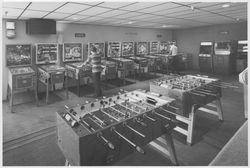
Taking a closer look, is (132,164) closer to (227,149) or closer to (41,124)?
(227,149)

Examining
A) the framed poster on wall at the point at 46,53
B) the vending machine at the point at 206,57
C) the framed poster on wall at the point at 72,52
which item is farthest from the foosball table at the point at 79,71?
the vending machine at the point at 206,57

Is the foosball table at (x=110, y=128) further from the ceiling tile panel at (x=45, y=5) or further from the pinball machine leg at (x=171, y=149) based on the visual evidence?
the ceiling tile panel at (x=45, y=5)

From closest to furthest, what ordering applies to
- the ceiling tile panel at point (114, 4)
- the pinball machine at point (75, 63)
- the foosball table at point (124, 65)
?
1. the ceiling tile panel at point (114, 4)
2. the pinball machine at point (75, 63)
3. the foosball table at point (124, 65)

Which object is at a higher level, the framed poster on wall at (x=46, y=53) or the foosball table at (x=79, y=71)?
the framed poster on wall at (x=46, y=53)

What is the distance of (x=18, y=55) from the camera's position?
4977 mm

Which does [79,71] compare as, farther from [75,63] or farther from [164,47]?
[164,47]

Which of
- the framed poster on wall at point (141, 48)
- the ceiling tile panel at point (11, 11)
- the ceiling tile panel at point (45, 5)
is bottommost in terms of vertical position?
the framed poster on wall at point (141, 48)

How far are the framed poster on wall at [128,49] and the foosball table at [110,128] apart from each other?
495 centimetres

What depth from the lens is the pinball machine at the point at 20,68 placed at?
170 inches

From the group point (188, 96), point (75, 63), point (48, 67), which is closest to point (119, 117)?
point (188, 96)

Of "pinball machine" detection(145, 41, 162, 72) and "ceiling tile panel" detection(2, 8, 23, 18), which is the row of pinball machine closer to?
"ceiling tile panel" detection(2, 8, 23, 18)

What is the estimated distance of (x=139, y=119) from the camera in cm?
201

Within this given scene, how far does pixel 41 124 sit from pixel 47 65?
2508 millimetres

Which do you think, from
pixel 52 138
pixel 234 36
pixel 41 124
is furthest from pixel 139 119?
pixel 234 36
